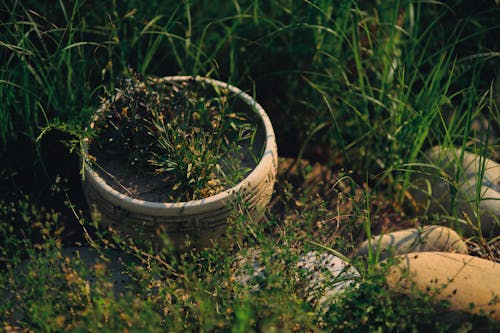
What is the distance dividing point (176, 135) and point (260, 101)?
1.01 m

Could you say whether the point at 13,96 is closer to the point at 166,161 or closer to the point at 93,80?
the point at 93,80

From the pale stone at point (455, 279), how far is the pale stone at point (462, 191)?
0.99 feet

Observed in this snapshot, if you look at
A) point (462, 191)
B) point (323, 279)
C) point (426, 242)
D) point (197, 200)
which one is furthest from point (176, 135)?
point (462, 191)

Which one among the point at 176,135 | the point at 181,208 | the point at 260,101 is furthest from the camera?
the point at 260,101

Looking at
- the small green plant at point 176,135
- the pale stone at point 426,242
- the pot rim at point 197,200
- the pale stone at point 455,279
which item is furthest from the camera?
the pale stone at point 426,242

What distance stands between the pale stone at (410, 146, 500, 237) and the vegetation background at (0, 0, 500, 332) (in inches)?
3.6

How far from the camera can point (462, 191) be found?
2.88 metres

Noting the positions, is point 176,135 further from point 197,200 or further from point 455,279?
point 455,279

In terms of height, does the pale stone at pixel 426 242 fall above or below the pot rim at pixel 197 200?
below

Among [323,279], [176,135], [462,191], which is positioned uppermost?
[176,135]

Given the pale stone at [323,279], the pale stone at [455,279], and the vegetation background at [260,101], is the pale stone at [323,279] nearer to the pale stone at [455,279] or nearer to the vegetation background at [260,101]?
the vegetation background at [260,101]

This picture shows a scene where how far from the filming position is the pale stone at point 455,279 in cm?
238

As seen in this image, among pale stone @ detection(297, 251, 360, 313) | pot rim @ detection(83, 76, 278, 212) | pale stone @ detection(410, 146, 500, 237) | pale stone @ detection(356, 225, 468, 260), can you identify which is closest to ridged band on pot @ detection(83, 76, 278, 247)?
pot rim @ detection(83, 76, 278, 212)

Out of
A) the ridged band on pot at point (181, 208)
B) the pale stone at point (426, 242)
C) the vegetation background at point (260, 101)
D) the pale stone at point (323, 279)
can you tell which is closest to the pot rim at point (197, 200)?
the ridged band on pot at point (181, 208)
